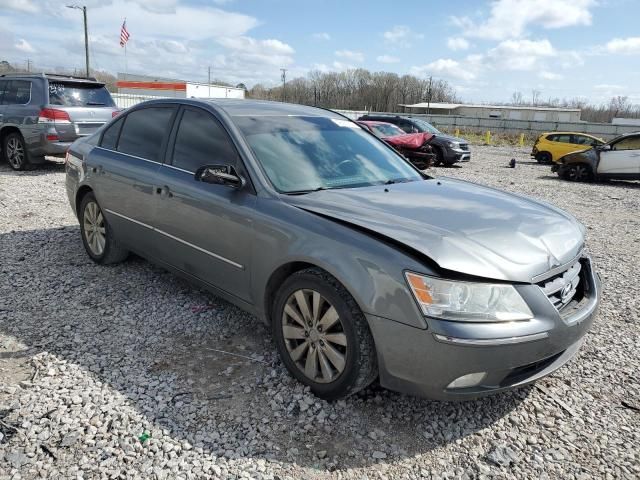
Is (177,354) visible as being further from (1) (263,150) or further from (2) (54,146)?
(2) (54,146)

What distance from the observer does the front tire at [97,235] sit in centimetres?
483

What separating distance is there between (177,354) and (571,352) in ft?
8.08

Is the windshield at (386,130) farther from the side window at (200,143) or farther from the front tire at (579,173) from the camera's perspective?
the side window at (200,143)

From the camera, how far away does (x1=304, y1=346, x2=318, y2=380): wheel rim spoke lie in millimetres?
2898

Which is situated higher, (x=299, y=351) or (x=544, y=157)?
(x=544, y=157)

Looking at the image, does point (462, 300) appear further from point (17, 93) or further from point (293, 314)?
point (17, 93)

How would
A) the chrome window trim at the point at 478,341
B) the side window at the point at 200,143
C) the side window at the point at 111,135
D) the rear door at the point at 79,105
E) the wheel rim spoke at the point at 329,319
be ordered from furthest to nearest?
the rear door at the point at 79,105 < the side window at the point at 111,135 < the side window at the point at 200,143 < the wheel rim spoke at the point at 329,319 < the chrome window trim at the point at 478,341

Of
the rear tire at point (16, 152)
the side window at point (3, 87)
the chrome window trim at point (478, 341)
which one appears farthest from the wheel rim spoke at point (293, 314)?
the side window at point (3, 87)

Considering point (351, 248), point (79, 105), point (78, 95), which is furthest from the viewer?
point (78, 95)

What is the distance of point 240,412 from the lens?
281 cm

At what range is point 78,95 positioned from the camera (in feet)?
34.3

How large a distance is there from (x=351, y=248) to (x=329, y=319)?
0.43 m

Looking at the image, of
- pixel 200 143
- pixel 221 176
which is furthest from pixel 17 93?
pixel 221 176

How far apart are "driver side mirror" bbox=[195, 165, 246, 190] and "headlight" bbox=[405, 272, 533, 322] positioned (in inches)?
55.1
